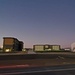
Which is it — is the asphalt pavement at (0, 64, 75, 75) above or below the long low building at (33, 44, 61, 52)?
below

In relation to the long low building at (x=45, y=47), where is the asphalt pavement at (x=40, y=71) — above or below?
below

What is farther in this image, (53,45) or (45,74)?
(53,45)

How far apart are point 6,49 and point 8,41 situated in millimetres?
8166

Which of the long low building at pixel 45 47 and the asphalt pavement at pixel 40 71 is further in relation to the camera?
the long low building at pixel 45 47

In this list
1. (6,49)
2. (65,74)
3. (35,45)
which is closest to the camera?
(65,74)

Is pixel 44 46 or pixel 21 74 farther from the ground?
pixel 44 46

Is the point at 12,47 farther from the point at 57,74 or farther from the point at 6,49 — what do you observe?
the point at 57,74

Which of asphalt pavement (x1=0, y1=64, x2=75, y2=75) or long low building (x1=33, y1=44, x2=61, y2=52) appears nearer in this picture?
asphalt pavement (x1=0, y1=64, x2=75, y2=75)

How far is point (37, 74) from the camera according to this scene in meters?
16.0

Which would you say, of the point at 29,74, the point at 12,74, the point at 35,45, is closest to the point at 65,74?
the point at 29,74

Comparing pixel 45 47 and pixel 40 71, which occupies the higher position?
pixel 45 47

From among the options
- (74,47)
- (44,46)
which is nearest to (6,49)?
(74,47)

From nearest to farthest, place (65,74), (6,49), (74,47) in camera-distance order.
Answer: (65,74) → (74,47) → (6,49)

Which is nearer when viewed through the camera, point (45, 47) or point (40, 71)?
point (40, 71)
